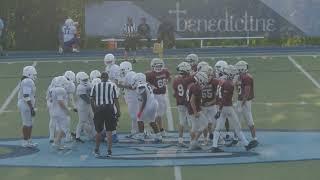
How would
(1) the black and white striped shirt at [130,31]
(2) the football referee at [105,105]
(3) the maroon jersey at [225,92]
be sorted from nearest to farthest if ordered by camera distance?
1. (2) the football referee at [105,105]
2. (3) the maroon jersey at [225,92]
3. (1) the black and white striped shirt at [130,31]

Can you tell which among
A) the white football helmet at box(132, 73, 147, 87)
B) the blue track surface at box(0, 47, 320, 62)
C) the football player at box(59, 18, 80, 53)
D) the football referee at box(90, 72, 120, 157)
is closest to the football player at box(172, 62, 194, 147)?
the white football helmet at box(132, 73, 147, 87)

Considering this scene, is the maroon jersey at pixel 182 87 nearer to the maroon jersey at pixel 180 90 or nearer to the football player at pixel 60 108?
the maroon jersey at pixel 180 90

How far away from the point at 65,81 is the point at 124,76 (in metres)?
1.67

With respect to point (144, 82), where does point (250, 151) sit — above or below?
below

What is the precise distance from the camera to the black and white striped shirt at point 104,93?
527 inches

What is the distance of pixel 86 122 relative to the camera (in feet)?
49.2

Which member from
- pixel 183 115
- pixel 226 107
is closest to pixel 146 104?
pixel 183 115

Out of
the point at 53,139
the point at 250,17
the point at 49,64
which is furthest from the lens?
the point at 250,17

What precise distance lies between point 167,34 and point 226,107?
17.2 meters

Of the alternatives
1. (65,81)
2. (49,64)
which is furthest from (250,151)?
(49,64)

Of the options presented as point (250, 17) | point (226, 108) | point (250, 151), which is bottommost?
point (250, 151)

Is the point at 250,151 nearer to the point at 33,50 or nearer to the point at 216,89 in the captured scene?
the point at 216,89

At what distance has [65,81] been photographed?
14.1m

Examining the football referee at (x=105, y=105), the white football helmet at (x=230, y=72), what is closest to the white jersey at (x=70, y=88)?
the football referee at (x=105, y=105)
